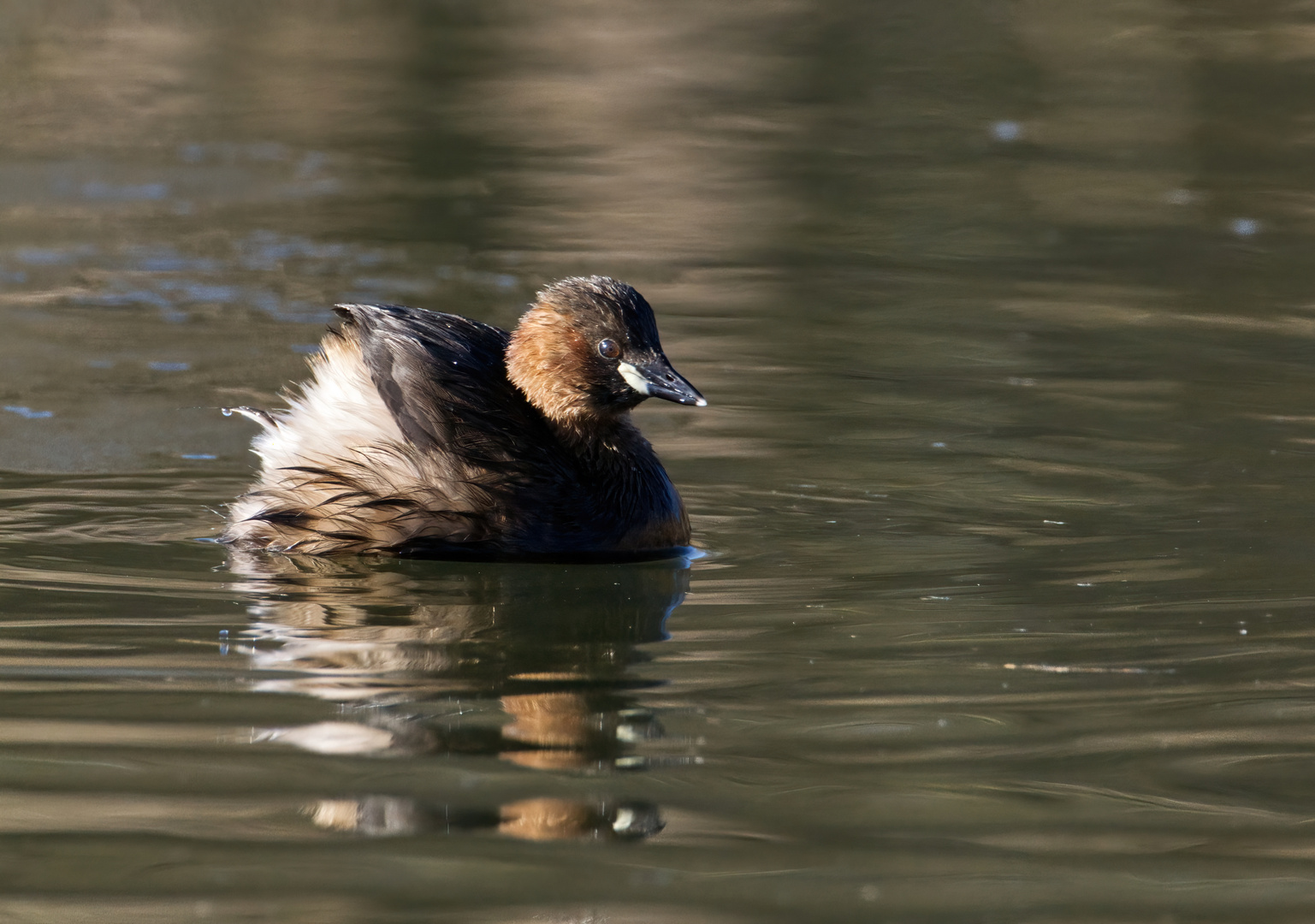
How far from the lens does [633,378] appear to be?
19.7 feet

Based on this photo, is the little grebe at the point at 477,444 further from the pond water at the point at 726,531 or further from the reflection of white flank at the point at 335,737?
the reflection of white flank at the point at 335,737

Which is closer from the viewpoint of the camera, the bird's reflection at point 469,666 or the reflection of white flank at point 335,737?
the bird's reflection at point 469,666

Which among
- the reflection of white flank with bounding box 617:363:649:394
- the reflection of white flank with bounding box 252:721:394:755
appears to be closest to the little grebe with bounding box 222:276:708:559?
the reflection of white flank with bounding box 617:363:649:394

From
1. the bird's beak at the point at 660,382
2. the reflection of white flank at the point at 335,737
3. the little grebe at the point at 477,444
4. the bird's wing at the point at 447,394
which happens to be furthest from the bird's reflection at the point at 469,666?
the bird's beak at the point at 660,382

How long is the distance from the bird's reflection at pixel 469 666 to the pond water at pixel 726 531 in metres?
0.02

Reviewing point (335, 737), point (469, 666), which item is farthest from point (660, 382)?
point (335, 737)

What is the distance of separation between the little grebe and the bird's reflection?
0.36 feet

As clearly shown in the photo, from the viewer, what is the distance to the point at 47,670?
4543 mm

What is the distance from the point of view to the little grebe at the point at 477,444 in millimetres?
5793

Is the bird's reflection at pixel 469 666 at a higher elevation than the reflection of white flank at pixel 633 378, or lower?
lower

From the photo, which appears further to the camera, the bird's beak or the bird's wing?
the bird's beak

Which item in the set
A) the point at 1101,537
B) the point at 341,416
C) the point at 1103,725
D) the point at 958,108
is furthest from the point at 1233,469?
Result: the point at 958,108

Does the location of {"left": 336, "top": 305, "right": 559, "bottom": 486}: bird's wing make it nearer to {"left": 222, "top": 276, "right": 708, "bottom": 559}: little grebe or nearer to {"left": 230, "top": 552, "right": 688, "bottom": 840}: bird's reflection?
{"left": 222, "top": 276, "right": 708, "bottom": 559}: little grebe

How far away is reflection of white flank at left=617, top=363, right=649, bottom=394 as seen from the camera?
19.6 feet
